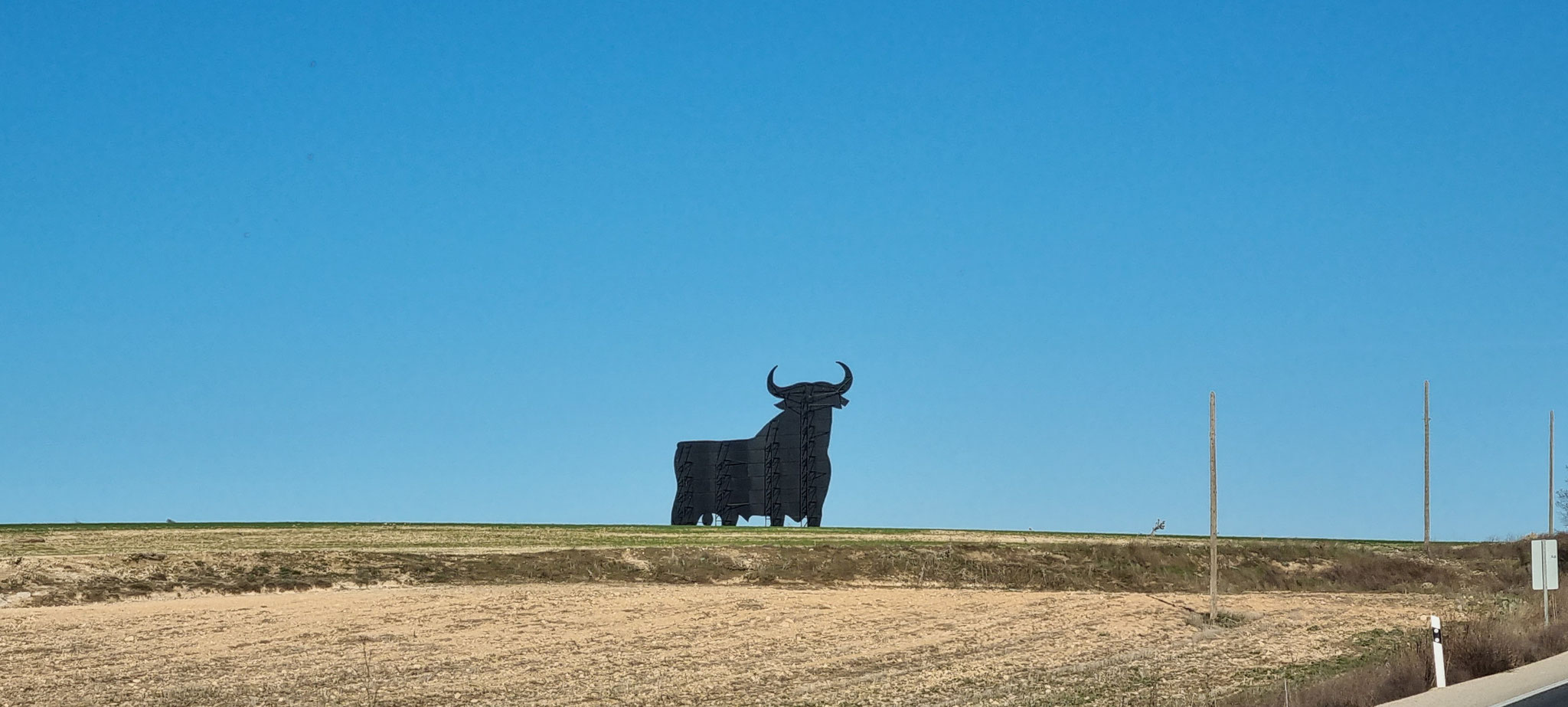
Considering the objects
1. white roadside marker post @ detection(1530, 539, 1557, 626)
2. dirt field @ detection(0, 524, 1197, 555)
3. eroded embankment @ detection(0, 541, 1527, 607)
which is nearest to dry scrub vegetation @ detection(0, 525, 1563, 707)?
eroded embankment @ detection(0, 541, 1527, 607)

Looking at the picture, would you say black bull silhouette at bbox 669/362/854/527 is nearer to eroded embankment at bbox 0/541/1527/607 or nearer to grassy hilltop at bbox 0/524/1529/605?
grassy hilltop at bbox 0/524/1529/605

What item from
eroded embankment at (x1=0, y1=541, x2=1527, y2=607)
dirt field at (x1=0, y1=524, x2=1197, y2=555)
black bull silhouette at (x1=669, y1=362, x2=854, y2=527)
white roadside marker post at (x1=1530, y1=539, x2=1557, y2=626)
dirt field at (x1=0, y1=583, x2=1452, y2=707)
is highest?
black bull silhouette at (x1=669, y1=362, x2=854, y2=527)

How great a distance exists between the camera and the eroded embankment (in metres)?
39.6

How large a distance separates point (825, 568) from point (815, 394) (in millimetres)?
11979

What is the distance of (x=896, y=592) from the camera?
45.2 meters

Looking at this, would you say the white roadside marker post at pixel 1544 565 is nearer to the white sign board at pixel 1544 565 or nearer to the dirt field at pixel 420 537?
the white sign board at pixel 1544 565

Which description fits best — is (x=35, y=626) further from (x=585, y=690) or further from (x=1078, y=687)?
(x=1078, y=687)

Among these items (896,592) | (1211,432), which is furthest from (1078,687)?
(896,592)

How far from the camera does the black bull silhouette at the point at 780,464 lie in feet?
193

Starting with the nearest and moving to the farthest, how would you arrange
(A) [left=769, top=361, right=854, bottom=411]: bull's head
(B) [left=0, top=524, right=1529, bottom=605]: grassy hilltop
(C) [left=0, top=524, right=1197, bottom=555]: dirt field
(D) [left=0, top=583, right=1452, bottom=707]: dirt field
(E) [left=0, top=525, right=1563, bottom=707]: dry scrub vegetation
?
(D) [left=0, top=583, right=1452, bottom=707]: dirt field → (E) [left=0, top=525, right=1563, bottom=707]: dry scrub vegetation → (B) [left=0, top=524, right=1529, bottom=605]: grassy hilltop → (C) [left=0, top=524, right=1197, bottom=555]: dirt field → (A) [left=769, top=361, right=854, bottom=411]: bull's head

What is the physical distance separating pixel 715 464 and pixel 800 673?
3471cm

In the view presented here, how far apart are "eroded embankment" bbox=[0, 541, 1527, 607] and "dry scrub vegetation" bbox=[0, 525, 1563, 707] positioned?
0.34 feet

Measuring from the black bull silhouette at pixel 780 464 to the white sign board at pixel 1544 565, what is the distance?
27927 mm

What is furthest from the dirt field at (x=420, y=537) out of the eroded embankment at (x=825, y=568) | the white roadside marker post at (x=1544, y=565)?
the white roadside marker post at (x=1544, y=565)
